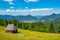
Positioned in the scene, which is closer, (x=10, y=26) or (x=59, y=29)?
(x=10, y=26)

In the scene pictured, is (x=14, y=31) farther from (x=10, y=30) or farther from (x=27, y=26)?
(x=27, y=26)

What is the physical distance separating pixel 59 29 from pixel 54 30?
377 cm

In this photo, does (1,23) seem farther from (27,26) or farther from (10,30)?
(10,30)

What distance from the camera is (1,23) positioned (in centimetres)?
14475

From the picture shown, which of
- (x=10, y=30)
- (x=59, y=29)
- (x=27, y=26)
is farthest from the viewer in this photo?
(x=27, y=26)

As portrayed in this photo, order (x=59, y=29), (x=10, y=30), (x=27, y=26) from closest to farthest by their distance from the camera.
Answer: (x=10, y=30) → (x=59, y=29) → (x=27, y=26)

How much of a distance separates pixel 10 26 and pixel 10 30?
8.56ft

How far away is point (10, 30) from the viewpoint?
81812 millimetres

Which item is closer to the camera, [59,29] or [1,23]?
[59,29]

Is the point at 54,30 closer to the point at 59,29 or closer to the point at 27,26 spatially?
the point at 59,29

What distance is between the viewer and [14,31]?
83.2 meters

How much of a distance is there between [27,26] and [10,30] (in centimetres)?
6079

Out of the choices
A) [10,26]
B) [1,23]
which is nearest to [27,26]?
[1,23]

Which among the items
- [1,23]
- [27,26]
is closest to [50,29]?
[27,26]
